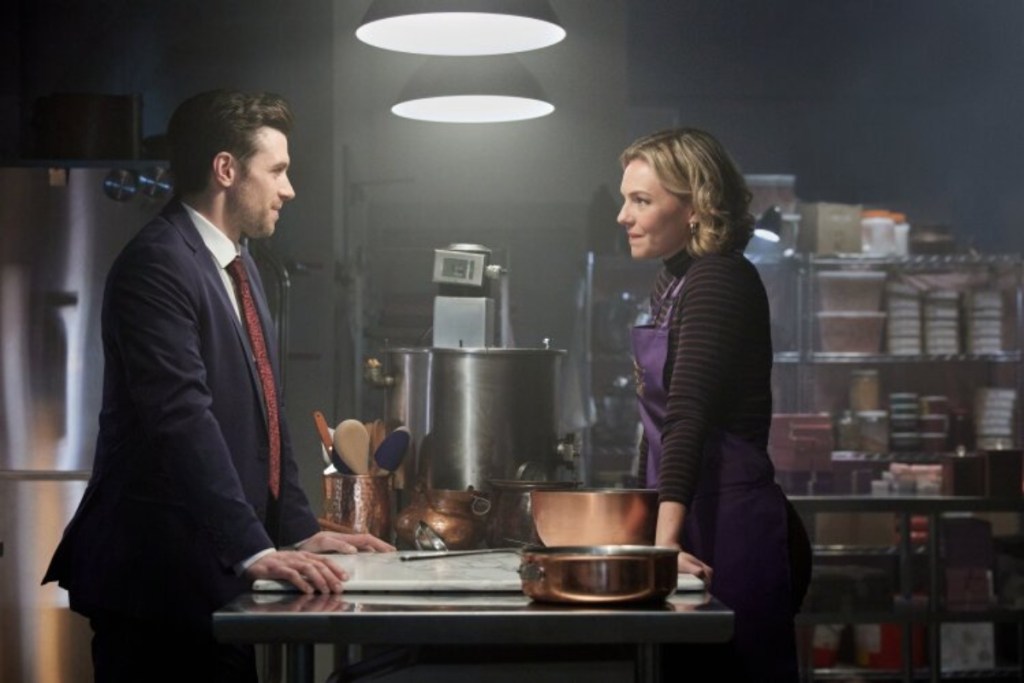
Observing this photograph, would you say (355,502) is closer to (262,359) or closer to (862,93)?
(262,359)

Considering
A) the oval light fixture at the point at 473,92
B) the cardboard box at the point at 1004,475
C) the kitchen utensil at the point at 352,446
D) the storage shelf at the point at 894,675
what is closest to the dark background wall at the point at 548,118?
the oval light fixture at the point at 473,92

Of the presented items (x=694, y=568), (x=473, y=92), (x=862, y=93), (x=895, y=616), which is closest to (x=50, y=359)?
(x=473, y=92)

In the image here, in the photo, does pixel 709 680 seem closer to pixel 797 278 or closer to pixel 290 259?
pixel 290 259

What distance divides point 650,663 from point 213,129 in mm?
1413

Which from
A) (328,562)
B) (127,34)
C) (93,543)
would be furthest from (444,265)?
(127,34)

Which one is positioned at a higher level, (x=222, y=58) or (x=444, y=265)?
(x=222, y=58)

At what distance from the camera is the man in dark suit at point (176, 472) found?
2535 millimetres

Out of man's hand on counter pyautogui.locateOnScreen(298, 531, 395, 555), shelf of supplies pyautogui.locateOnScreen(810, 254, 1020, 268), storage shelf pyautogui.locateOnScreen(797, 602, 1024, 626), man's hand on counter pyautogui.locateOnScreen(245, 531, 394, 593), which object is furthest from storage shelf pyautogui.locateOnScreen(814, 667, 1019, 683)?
man's hand on counter pyautogui.locateOnScreen(245, 531, 394, 593)

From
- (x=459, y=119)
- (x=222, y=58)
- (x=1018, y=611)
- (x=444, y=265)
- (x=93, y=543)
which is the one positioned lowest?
(x=1018, y=611)

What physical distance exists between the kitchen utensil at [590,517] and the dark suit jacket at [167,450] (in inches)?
17.5

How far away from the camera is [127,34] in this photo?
686cm

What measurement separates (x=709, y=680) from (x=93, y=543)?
107 cm

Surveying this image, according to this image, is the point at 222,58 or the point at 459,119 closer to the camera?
the point at 459,119

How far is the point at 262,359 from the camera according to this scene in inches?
115
